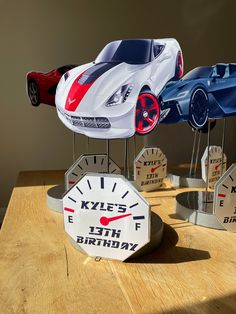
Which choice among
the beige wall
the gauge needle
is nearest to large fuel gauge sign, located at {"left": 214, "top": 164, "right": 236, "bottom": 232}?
the gauge needle

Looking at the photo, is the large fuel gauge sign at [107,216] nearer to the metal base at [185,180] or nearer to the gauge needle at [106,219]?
the gauge needle at [106,219]

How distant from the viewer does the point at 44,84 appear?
1.20 metres

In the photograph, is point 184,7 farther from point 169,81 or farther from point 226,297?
point 226,297

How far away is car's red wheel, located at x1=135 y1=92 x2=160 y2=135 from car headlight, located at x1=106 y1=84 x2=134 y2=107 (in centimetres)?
3

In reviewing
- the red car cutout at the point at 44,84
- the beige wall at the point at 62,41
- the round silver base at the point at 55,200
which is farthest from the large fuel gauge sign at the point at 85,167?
the beige wall at the point at 62,41

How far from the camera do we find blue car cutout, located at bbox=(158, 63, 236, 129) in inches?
39.0

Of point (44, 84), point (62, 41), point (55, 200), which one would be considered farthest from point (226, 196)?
point (62, 41)

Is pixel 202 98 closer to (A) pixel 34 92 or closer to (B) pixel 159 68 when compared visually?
(B) pixel 159 68

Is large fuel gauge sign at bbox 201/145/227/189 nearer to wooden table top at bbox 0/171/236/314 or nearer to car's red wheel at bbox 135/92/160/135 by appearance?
wooden table top at bbox 0/171/236/314

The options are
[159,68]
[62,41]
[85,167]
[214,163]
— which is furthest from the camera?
[62,41]

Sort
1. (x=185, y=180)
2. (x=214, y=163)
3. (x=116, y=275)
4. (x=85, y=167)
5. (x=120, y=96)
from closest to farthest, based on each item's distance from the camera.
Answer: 1. (x=116, y=275)
2. (x=120, y=96)
3. (x=85, y=167)
4. (x=214, y=163)
5. (x=185, y=180)

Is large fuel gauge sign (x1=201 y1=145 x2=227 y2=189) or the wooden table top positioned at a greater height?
large fuel gauge sign (x1=201 y1=145 x2=227 y2=189)

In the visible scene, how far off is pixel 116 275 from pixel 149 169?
2.01 feet

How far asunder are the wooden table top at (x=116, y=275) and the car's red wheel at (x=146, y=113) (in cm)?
29
